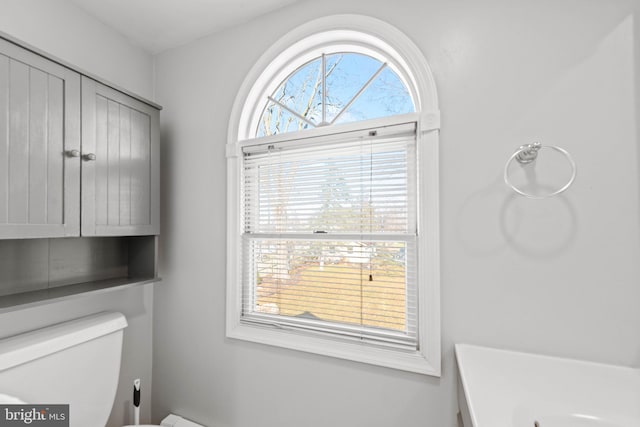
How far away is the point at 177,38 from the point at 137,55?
0.90 feet

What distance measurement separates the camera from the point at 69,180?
1.14 metres

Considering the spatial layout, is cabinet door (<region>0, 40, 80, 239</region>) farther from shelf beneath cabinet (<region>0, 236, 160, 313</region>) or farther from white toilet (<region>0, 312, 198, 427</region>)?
white toilet (<region>0, 312, 198, 427</region>)

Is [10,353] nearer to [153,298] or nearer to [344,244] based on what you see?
[153,298]

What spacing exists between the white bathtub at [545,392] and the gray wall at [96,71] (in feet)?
5.38

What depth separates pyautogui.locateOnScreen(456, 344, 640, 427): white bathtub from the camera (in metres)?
0.80

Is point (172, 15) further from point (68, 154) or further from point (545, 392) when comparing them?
point (545, 392)

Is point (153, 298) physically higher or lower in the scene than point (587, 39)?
lower

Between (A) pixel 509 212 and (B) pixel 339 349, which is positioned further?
(B) pixel 339 349

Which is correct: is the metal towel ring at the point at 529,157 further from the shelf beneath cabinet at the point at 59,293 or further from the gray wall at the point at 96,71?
the gray wall at the point at 96,71

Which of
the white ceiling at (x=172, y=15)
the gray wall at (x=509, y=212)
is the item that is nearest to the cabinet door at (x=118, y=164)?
the white ceiling at (x=172, y=15)

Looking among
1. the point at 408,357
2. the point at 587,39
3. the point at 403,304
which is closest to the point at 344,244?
the point at 403,304

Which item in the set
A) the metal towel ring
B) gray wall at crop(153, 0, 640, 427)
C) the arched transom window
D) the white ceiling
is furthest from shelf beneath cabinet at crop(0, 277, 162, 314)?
the metal towel ring

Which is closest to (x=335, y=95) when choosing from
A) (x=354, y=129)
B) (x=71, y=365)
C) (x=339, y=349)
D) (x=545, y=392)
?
(x=354, y=129)

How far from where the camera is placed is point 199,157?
164 cm
